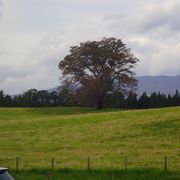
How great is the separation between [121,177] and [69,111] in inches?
2324

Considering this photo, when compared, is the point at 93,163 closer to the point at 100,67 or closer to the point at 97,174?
the point at 97,174

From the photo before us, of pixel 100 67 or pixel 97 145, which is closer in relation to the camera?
pixel 97 145

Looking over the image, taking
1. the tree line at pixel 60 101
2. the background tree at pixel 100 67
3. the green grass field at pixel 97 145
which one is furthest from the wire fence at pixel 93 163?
the tree line at pixel 60 101

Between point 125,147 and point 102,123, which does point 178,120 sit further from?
point 125,147

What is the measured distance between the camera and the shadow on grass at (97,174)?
25.9 meters

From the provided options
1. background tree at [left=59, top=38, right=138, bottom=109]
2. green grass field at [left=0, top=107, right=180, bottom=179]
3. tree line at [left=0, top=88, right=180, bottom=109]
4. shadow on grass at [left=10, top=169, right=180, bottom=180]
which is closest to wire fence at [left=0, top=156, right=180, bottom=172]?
green grass field at [left=0, top=107, right=180, bottom=179]

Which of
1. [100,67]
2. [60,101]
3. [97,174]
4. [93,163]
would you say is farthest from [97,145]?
[60,101]

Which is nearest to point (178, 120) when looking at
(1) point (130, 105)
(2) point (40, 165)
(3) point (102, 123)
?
(3) point (102, 123)

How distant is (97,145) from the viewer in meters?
45.0

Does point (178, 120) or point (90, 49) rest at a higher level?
point (90, 49)

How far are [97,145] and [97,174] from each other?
17458mm

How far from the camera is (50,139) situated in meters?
49.8

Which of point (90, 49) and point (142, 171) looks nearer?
point (142, 171)

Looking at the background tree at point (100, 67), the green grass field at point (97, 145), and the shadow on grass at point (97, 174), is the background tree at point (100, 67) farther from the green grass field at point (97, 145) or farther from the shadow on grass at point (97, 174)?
the shadow on grass at point (97, 174)
